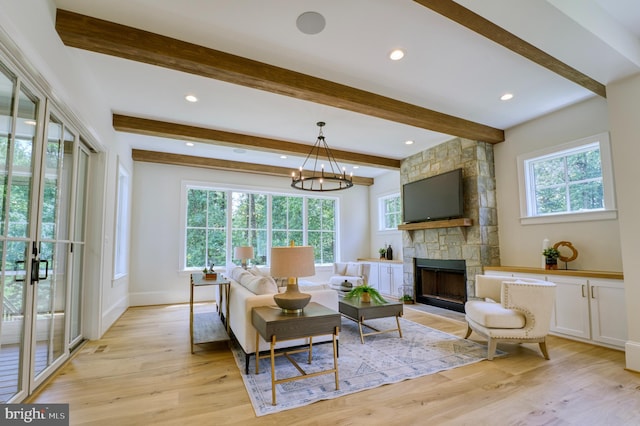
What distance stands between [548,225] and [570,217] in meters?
0.31

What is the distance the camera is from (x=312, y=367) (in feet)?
9.78

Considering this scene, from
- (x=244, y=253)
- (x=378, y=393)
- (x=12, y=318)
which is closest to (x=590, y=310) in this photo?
(x=378, y=393)

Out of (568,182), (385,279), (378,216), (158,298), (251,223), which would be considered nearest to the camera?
(568,182)

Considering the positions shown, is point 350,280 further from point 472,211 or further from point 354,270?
point 472,211

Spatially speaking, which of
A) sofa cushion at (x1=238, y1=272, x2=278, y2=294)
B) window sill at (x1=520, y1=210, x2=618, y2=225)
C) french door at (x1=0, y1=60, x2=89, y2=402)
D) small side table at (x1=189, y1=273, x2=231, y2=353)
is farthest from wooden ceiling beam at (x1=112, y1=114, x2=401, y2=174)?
window sill at (x1=520, y1=210, x2=618, y2=225)

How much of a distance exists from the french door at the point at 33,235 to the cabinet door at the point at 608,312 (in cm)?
546

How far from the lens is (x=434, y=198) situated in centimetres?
565

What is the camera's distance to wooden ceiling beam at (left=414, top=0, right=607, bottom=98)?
218cm

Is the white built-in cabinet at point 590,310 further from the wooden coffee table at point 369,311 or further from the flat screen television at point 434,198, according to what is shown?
the wooden coffee table at point 369,311

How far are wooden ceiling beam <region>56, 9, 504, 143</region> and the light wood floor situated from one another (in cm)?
282

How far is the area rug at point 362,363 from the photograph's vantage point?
2.47 metres

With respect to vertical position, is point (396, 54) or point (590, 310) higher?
point (396, 54)

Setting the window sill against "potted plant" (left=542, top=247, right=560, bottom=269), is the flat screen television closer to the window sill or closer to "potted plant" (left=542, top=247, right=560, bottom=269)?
the window sill

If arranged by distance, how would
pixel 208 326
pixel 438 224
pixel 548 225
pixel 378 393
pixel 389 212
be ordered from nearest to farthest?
pixel 378 393 → pixel 208 326 → pixel 548 225 → pixel 438 224 → pixel 389 212
